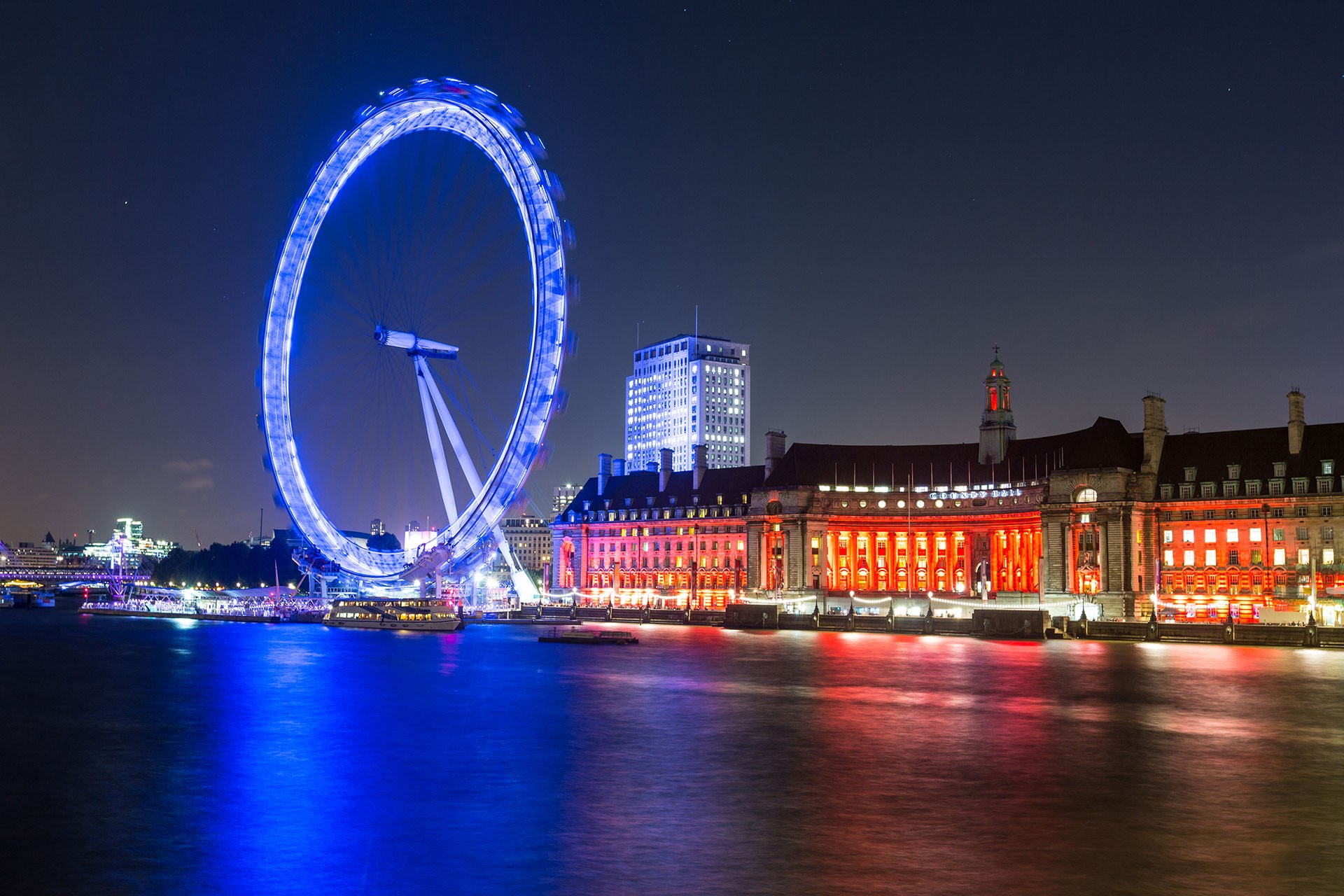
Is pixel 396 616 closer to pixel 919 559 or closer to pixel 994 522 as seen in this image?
pixel 919 559

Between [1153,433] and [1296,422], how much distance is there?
13.1 m

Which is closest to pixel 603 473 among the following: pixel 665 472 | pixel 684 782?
pixel 665 472

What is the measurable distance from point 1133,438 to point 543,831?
115992 millimetres

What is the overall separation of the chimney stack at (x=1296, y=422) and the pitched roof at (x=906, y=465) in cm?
2522

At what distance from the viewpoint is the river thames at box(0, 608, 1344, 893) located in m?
25.1

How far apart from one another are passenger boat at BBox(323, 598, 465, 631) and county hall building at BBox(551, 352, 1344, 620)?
38.8 m

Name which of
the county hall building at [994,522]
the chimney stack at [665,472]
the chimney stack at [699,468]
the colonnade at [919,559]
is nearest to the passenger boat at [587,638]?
the county hall building at [994,522]

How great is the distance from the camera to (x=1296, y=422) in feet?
396

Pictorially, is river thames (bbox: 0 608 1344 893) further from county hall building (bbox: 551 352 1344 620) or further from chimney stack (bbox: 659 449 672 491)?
chimney stack (bbox: 659 449 672 491)

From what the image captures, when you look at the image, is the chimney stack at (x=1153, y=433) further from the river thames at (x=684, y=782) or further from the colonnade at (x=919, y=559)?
the river thames at (x=684, y=782)

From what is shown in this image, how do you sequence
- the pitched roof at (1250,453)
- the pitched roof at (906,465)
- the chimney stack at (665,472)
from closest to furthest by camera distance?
the pitched roof at (1250,453) < the pitched roof at (906,465) < the chimney stack at (665,472)

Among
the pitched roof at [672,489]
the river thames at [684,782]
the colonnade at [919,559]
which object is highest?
the pitched roof at [672,489]

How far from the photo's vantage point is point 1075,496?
422 feet

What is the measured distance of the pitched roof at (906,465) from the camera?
146750mm
